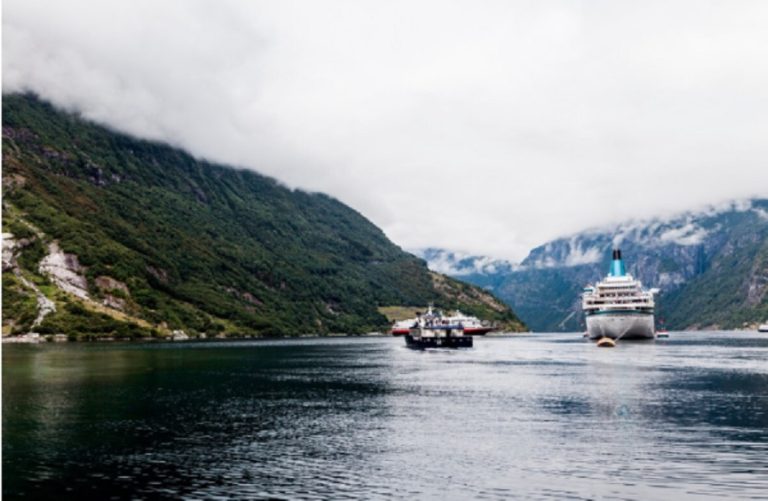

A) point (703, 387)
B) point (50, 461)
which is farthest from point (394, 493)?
point (703, 387)

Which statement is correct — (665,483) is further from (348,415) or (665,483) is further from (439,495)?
(348,415)

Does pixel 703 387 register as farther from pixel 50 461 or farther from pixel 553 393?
pixel 50 461

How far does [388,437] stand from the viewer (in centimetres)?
7725

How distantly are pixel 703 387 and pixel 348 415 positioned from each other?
6882cm

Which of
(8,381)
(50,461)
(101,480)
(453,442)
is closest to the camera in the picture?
(101,480)

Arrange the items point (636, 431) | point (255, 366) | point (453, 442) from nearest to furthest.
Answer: point (453, 442) → point (636, 431) → point (255, 366)

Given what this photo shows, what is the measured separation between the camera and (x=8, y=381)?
133m

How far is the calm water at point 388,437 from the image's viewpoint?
55250 millimetres

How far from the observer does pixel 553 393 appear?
11675 centimetres

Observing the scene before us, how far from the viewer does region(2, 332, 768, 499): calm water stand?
55250 mm

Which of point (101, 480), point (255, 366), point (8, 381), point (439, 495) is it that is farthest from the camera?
point (255, 366)

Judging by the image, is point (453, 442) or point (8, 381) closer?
point (453, 442)

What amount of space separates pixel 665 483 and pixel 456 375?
103 meters

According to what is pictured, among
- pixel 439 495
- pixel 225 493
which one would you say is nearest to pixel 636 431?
pixel 439 495
